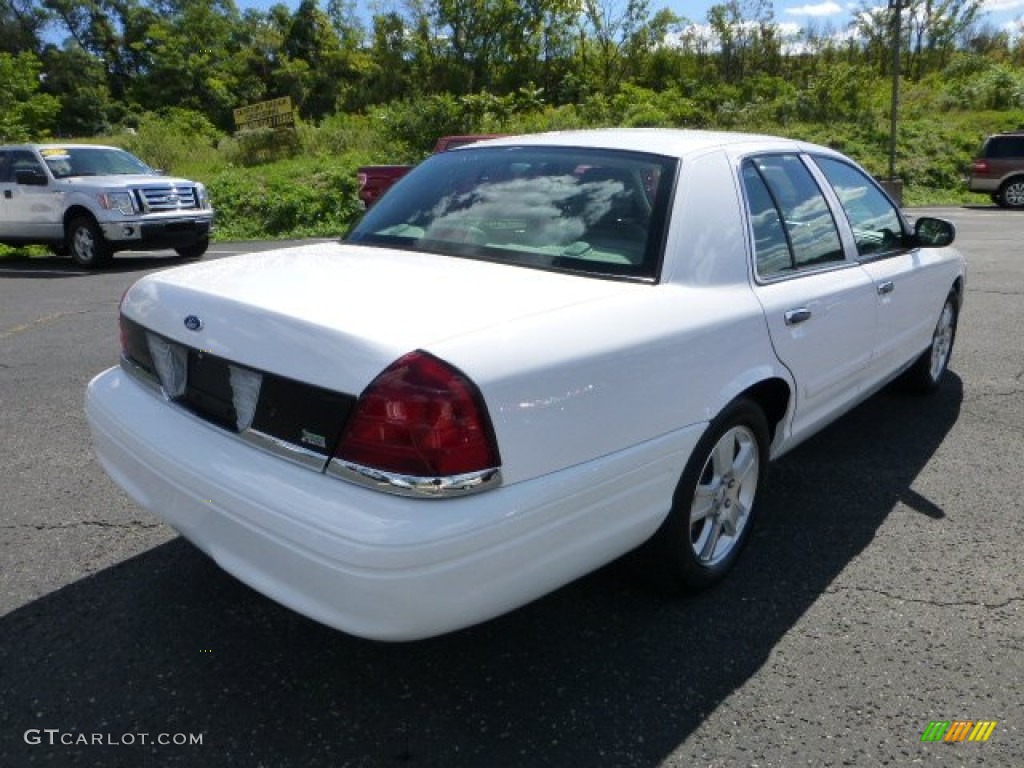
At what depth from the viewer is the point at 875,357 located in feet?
12.3

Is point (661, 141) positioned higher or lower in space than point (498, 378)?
higher

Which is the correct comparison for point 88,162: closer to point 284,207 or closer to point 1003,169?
point 284,207

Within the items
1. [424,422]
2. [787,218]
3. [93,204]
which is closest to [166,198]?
[93,204]

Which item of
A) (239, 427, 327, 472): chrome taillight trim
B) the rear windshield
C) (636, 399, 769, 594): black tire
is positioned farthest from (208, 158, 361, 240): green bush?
the rear windshield

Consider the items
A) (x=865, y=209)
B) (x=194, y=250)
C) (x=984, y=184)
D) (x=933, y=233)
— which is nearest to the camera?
(x=865, y=209)

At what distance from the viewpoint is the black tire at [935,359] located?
15.9 feet

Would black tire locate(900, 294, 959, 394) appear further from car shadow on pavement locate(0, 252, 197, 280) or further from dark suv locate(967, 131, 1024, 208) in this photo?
dark suv locate(967, 131, 1024, 208)

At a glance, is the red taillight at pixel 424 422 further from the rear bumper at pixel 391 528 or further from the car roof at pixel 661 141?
the car roof at pixel 661 141

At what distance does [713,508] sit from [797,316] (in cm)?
77

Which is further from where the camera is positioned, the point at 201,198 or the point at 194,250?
the point at 194,250

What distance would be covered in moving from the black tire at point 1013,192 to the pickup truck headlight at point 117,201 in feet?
63.4

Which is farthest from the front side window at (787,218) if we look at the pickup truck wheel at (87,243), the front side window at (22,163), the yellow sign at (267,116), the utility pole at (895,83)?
the yellow sign at (267,116)

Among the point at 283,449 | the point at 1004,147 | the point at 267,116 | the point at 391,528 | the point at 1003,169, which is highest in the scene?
the point at 267,116

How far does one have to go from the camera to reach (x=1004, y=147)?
19.4 metres
